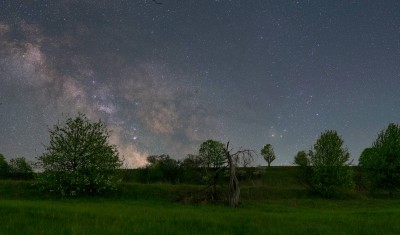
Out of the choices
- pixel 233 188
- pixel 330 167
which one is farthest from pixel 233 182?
pixel 330 167

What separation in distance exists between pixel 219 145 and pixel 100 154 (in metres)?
72.2

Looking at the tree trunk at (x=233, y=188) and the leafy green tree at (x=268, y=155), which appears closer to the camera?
the tree trunk at (x=233, y=188)

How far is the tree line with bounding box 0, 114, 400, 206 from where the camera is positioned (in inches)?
1681

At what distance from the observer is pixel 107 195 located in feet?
146

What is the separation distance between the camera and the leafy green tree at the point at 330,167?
182ft

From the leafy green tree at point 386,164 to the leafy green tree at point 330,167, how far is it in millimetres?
4573

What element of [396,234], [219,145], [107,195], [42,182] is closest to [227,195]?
[107,195]

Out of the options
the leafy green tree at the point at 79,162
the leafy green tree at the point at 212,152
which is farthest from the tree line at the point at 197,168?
the leafy green tree at the point at 212,152

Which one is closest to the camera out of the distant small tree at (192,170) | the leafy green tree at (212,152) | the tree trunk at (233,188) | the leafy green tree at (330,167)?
the tree trunk at (233,188)

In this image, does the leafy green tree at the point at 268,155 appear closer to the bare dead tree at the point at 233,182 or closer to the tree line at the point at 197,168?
the tree line at the point at 197,168

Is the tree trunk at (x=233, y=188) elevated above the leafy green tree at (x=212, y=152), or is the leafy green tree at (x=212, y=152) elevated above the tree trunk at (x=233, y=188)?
the leafy green tree at (x=212, y=152)

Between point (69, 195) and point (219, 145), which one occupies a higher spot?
point (219, 145)

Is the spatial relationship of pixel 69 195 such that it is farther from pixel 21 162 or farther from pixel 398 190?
pixel 21 162

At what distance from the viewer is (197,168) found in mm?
78562
